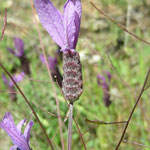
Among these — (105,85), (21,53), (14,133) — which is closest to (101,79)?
(105,85)

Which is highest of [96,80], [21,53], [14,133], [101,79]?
[21,53]

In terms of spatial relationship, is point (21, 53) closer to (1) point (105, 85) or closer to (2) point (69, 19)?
(1) point (105, 85)

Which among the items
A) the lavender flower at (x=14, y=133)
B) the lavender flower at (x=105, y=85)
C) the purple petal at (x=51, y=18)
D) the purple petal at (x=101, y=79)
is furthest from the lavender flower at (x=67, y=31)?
the purple petal at (x=101, y=79)

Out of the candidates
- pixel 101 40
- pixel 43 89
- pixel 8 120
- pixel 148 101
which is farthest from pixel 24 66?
pixel 101 40

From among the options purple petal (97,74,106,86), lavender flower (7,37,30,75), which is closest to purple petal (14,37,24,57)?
lavender flower (7,37,30,75)

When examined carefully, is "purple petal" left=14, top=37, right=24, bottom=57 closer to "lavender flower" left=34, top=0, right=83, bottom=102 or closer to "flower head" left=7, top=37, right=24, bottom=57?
"flower head" left=7, top=37, right=24, bottom=57

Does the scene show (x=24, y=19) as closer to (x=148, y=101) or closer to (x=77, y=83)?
(x=148, y=101)
